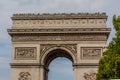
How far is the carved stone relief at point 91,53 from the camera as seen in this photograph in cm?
4609

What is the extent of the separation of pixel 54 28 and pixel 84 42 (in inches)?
135

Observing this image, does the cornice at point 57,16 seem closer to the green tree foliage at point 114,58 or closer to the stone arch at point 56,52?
the stone arch at point 56,52

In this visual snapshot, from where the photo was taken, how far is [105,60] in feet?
102

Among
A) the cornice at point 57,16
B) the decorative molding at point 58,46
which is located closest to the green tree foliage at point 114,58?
the decorative molding at point 58,46

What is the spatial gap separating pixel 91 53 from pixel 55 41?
3952mm

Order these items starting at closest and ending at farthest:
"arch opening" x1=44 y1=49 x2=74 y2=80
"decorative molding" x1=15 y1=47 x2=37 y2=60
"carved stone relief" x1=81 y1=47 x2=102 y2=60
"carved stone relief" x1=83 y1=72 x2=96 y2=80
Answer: "carved stone relief" x1=83 y1=72 x2=96 y2=80 → "carved stone relief" x1=81 y1=47 x2=102 y2=60 → "decorative molding" x1=15 y1=47 x2=37 y2=60 → "arch opening" x1=44 y1=49 x2=74 y2=80

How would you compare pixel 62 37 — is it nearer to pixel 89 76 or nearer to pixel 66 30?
pixel 66 30

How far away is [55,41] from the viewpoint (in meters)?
47.0

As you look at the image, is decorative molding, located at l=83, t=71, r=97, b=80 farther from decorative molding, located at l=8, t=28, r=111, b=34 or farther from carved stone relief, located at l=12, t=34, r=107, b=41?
decorative molding, located at l=8, t=28, r=111, b=34

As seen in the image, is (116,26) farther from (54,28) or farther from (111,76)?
(54,28)

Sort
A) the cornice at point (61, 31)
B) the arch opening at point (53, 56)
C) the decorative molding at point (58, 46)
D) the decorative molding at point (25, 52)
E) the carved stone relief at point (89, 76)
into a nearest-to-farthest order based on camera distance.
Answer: the carved stone relief at point (89, 76), the cornice at point (61, 31), the decorative molding at point (58, 46), the decorative molding at point (25, 52), the arch opening at point (53, 56)

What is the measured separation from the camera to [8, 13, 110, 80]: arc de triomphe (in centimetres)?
4616

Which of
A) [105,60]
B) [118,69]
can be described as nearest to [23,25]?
[105,60]

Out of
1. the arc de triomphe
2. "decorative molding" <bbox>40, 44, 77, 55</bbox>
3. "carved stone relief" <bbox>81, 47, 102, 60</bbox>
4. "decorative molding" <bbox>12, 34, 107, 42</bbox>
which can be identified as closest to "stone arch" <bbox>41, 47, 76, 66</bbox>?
the arc de triomphe
